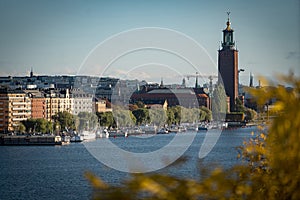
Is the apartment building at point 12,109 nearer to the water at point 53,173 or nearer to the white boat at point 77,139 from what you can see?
the white boat at point 77,139

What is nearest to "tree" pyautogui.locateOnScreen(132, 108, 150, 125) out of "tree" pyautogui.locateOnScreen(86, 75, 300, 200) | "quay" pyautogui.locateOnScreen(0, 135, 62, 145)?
"quay" pyautogui.locateOnScreen(0, 135, 62, 145)

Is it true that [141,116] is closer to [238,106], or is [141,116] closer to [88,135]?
[88,135]

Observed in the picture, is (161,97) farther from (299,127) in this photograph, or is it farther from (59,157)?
(299,127)

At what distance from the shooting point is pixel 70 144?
25484 mm

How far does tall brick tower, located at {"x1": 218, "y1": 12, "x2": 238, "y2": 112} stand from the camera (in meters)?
44.9

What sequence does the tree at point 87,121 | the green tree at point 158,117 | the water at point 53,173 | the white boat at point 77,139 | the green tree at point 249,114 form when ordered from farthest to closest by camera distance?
the green tree at point 249,114 → the green tree at point 158,117 → the tree at point 87,121 → the white boat at point 77,139 → the water at point 53,173

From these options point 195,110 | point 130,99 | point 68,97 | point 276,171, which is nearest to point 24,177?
point 276,171

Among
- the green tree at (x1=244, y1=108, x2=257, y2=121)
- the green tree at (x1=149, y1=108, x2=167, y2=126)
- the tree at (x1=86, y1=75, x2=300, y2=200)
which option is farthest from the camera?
the green tree at (x1=244, y1=108, x2=257, y2=121)

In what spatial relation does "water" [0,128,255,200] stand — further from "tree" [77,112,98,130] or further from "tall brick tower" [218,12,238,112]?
"tall brick tower" [218,12,238,112]

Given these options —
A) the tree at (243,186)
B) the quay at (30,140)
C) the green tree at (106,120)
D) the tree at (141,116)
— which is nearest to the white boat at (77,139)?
the quay at (30,140)

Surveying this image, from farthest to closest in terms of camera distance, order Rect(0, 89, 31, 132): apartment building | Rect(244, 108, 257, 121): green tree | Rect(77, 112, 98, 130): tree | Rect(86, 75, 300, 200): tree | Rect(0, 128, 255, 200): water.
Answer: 1. Rect(244, 108, 257, 121): green tree
2. Rect(77, 112, 98, 130): tree
3. Rect(0, 89, 31, 132): apartment building
4. Rect(0, 128, 255, 200): water
5. Rect(86, 75, 300, 200): tree

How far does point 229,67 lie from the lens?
4494 centimetres

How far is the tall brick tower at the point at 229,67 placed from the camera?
147 feet

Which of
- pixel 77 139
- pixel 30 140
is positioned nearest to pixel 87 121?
pixel 77 139
